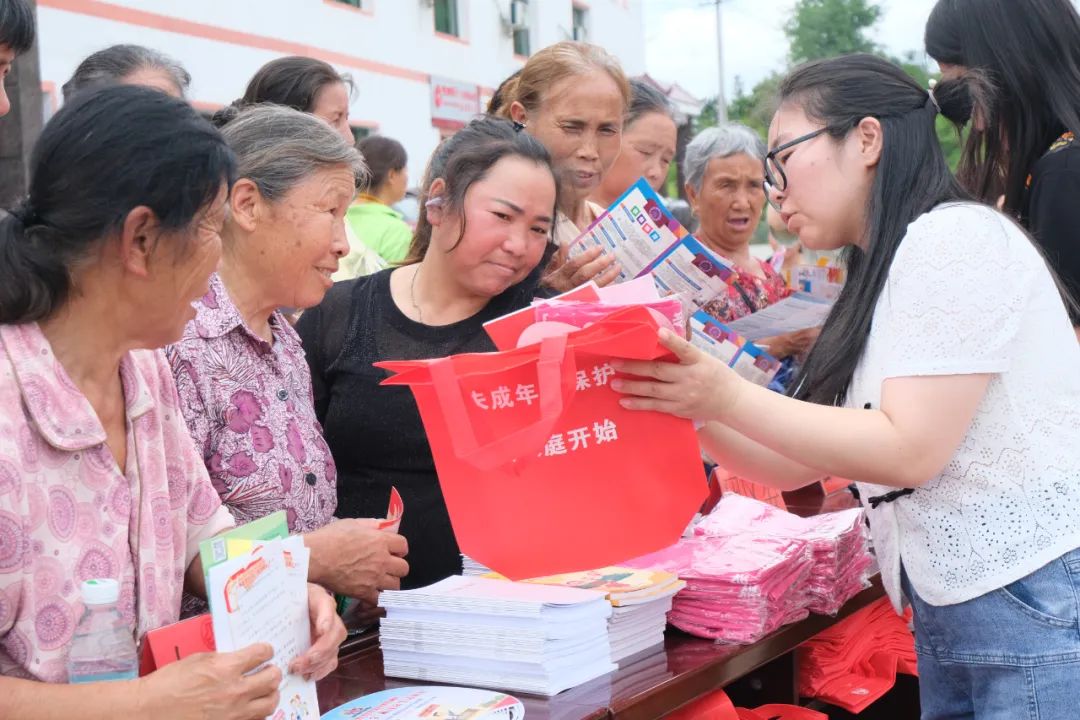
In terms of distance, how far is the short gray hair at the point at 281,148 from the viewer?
6.76 feet

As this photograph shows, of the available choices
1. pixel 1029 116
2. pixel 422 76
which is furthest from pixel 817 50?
pixel 1029 116

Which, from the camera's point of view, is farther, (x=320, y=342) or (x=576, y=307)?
(x=320, y=342)

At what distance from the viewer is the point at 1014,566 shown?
1645 mm

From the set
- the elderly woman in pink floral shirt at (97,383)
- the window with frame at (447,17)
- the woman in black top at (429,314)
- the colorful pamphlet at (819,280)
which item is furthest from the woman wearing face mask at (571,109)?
the window with frame at (447,17)

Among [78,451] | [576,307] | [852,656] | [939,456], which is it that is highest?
[576,307]

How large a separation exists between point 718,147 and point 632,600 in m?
2.42

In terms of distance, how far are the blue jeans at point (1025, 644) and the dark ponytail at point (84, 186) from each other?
1.27 meters

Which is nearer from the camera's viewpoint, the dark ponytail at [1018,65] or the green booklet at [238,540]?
the green booklet at [238,540]

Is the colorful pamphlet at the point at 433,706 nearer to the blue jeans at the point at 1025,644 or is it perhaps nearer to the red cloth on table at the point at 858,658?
the blue jeans at the point at 1025,644

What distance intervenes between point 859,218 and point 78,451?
3.96 feet

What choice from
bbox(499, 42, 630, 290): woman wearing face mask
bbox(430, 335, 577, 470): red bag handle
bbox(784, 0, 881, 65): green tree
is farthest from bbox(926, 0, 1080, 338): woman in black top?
bbox(784, 0, 881, 65): green tree

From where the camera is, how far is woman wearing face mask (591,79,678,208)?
3.62 metres

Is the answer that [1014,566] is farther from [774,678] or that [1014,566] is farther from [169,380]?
[169,380]

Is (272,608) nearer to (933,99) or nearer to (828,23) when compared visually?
(933,99)
